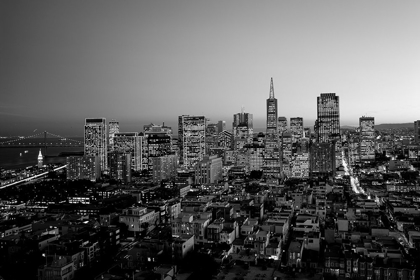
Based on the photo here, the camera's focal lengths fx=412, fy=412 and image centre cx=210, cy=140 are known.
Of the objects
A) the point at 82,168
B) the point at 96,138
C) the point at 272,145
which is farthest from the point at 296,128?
the point at 82,168

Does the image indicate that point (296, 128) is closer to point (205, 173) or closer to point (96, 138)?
point (96, 138)

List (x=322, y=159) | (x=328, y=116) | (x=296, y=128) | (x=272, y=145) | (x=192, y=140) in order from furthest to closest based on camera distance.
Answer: (x=296, y=128) → (x=328, y=116) → (x=192, y=140) → (x=272, y=145) → (x=322, y=159)

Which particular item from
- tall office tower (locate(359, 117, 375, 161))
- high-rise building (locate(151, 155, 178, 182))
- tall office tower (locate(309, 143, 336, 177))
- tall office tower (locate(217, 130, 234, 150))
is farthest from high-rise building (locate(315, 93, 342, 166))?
high-rise building (locate(151, 155, 178, 182))

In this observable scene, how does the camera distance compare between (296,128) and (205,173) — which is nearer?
(205,173)

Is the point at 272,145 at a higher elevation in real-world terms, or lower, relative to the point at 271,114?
lower

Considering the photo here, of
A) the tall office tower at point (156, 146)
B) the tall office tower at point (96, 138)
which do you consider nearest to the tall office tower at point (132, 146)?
the tall office tower at point (156, 146)

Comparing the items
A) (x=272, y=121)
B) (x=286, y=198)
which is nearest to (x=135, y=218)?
Result: (x=286, y=198)

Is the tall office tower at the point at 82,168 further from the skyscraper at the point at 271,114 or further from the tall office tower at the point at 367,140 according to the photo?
the tall office tower at the point at 367,140
